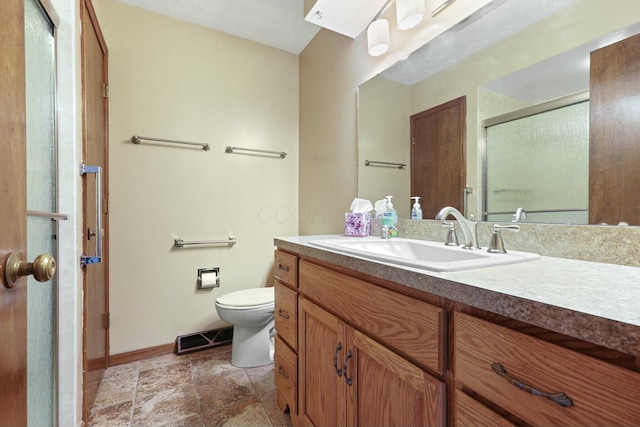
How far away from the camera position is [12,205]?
47 cm

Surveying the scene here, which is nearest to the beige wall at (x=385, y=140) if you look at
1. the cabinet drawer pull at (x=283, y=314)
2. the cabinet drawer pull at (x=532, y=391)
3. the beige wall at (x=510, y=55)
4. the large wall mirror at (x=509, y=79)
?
the large wall mirror at (x=509, y=79)

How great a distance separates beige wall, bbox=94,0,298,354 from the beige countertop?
165cm

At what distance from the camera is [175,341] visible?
2.01 meters

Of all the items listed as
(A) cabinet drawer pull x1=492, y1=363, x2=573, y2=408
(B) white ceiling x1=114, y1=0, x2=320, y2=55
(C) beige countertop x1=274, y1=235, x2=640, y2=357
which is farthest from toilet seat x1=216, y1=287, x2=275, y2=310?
(B) white ceiling x1=114, y1=0, x2=320, y2=55

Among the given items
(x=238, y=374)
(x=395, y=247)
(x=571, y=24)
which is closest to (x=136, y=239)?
(x=238, y=374)

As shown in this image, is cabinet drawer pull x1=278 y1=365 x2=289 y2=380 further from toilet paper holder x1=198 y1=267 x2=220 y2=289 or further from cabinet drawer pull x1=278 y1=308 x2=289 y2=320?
toilet paper holder x1=198 y1=267 x2=220 y2=289

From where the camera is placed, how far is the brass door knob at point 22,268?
44 cm

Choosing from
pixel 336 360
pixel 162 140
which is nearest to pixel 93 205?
pixel 162 140

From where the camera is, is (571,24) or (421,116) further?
(421,116)

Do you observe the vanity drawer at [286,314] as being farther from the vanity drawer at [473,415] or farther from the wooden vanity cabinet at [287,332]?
the vanity drawer at [473,415]

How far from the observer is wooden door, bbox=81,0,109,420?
4.12ft

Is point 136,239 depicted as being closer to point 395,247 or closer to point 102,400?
point 102,400

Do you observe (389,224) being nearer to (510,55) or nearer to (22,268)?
(510,55)

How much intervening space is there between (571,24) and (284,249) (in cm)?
131
